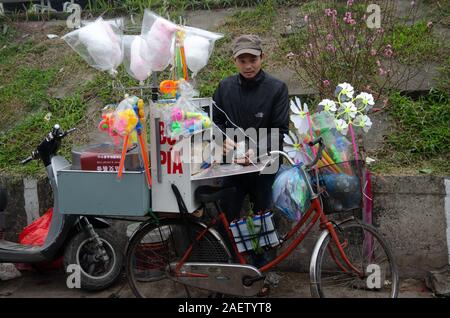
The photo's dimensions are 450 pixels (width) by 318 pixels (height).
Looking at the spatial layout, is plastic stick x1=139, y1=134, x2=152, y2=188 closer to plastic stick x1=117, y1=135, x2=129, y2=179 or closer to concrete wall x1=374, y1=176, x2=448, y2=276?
plastic stick x1=117, y1=135, x2=129, y2=179

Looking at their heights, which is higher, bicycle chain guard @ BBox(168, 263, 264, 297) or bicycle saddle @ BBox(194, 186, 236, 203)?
bicycle saddle @ BBox(194, 186, 236, 203)

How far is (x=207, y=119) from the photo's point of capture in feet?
11.4

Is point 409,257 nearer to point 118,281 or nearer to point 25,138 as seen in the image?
point 118,281

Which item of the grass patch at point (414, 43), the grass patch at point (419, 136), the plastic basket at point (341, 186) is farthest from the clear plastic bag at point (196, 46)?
the grass patch at point (414, 43)

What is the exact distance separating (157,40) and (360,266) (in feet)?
7.41

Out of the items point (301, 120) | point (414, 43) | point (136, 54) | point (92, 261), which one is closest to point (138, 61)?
point (136, 54)

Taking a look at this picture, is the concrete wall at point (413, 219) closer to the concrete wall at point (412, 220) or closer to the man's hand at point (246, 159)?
the concrete wall at point (412, 220)

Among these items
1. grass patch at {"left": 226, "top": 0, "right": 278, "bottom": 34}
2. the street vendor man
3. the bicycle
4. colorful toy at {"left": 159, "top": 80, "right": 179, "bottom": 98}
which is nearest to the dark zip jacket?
the street vendor man

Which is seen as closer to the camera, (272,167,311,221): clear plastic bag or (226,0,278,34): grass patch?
(272,167,311,221): clear plastic bag

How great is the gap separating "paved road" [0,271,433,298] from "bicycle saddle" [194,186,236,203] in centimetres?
107

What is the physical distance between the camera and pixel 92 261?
4.36 meters

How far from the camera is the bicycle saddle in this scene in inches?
146

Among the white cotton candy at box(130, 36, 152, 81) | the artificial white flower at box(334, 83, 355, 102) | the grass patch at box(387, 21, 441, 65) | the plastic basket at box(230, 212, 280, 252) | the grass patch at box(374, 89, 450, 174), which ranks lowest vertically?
the plastic basket at box(230, 212, 280, 252)

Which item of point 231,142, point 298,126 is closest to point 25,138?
point 231,142
